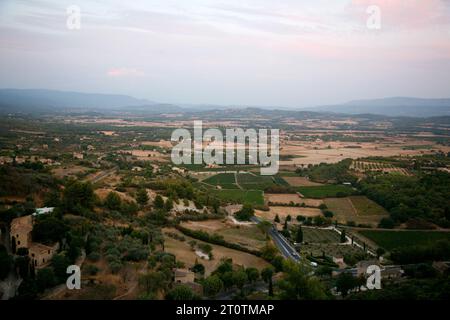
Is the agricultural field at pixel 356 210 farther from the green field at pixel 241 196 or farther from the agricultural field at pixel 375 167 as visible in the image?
the agricultural field at pixel 375 167

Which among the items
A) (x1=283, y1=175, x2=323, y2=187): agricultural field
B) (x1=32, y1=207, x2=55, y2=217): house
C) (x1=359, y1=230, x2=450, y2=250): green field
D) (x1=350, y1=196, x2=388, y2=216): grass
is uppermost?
(x1=32, y1=207, x2=55, y2=217): house

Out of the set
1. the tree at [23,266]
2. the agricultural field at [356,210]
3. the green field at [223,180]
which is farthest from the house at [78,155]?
the tree at [23,266]

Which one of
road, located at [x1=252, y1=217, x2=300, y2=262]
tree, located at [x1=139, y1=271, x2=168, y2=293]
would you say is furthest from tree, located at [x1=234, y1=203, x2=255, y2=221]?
tree, located at [x1=139, y1=271, x2=168, y2=293]

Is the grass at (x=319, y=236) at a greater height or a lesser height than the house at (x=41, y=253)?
lesser

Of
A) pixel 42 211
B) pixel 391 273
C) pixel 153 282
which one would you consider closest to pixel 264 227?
pixel 391 273

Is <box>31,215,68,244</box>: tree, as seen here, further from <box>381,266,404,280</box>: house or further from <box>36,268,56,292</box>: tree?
<box>381,266,404,280</box>: house
